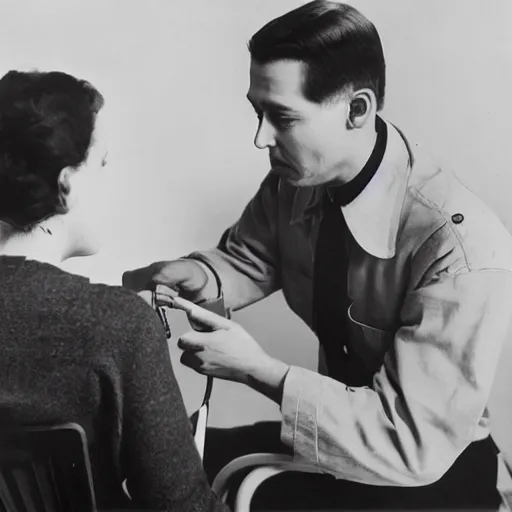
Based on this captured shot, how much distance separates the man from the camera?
2.96ft

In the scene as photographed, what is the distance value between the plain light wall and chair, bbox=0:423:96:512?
185 mm

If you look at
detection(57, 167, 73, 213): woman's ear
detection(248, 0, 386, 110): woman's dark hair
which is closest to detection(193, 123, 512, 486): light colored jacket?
detection(248, 0, 386, 110): woman's dark hair

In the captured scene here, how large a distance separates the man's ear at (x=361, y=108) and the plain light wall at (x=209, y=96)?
0.03 metres

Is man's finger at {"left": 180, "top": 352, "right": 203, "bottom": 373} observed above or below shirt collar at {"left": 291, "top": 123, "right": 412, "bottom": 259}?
below

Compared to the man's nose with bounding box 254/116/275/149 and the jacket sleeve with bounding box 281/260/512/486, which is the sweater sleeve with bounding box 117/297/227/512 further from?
the man's nose with bounding box 254/116/275/149

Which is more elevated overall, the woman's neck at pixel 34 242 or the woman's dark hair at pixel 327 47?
the woman's dark hair at pixel 327 47

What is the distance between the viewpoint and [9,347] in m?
0.88

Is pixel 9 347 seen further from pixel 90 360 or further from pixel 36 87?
pixel 36 87

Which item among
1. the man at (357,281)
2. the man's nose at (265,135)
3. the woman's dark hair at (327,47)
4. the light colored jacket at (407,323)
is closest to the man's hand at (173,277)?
the man at (357,281)

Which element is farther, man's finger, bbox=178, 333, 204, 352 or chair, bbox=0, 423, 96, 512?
man's finger, bbox=178, 333, 204, 352

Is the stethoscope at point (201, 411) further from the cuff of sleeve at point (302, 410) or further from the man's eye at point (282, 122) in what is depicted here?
the man's eye at point (282, 122)

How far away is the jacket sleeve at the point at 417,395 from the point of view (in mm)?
902

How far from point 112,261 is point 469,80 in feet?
1.99

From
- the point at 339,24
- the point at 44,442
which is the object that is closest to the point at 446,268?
the point at 339,24
